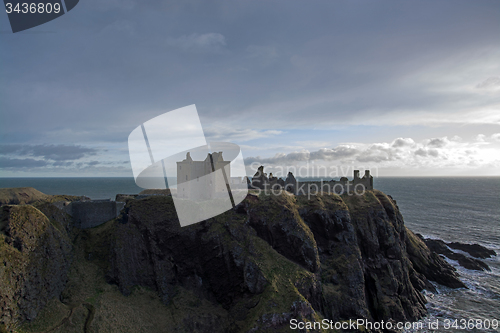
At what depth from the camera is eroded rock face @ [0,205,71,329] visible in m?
27.5

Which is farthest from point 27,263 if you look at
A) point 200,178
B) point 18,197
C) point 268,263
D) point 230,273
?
point 18,197

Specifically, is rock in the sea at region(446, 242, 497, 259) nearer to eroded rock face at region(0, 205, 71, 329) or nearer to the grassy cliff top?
eroded rock face at region(0, 205, 71, 329)

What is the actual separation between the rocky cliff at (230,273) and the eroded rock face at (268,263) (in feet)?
0.48

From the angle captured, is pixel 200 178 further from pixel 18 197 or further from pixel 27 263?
pixel 18 197

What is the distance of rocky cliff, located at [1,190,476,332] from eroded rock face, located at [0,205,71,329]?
113 centimetres

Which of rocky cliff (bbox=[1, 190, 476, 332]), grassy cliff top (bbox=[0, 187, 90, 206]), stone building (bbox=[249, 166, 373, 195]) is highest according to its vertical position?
stone building (bbox=[249, 166, 373, 195])

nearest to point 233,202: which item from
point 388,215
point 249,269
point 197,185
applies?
point 197,185

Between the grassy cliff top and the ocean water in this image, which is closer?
the ocean water

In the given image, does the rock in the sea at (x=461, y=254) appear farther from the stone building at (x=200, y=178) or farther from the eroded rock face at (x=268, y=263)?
the stone building at (x=200, y=178)

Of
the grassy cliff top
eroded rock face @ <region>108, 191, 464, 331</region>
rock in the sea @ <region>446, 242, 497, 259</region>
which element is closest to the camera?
eroded rock face @ <region>108, 191, 464, 331</region>

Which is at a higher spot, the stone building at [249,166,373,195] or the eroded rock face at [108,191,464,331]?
the stone building at [249,166,373,195]

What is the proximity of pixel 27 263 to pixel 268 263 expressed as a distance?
29.9m

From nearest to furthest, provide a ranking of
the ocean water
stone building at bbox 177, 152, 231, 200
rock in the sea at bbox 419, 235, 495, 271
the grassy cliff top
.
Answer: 1. the ocean water
2. stone building at bbox 177, 152, 231, 200
3. rock in the sea at bbox 419, 235, 495, 271
4. the grassy cliff top

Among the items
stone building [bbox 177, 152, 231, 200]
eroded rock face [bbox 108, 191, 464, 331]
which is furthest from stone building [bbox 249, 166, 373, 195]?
stone building [bbox 177, 152, 231, 200]
